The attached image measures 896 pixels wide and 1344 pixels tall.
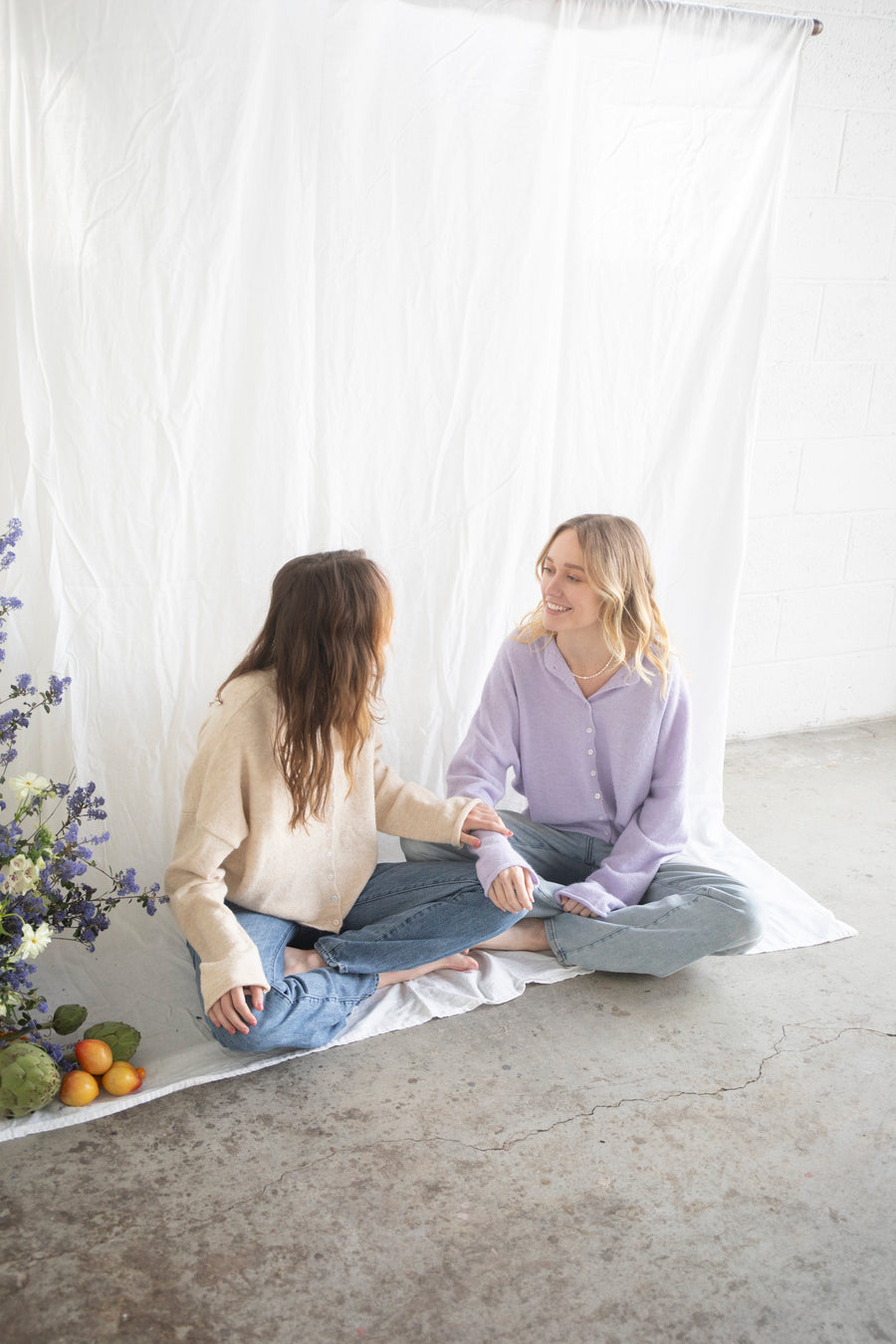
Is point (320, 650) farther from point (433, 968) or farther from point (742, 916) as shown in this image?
point (742, 916)

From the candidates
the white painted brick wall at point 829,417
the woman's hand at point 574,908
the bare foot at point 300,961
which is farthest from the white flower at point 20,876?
the white painted brick wall at point 829,417

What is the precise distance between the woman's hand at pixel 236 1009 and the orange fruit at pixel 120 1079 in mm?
145

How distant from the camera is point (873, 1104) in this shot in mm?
1657

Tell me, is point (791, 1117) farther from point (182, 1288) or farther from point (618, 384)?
point (618, 384)

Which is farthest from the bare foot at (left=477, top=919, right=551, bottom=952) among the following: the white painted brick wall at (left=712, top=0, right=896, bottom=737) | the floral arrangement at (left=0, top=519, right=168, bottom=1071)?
the white painted brick wall at (left=712, top=0, right=896, bottom=737)

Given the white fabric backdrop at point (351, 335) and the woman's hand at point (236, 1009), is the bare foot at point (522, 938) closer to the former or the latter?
the white fabric backdrop at point (351, 335)

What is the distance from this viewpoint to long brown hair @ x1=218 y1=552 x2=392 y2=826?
1.73 m

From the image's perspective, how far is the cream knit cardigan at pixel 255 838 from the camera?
1.66m

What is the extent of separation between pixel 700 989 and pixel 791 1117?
335mm

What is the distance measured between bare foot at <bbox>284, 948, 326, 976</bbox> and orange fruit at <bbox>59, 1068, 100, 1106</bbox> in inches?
13.2

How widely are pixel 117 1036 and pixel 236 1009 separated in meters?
0.22

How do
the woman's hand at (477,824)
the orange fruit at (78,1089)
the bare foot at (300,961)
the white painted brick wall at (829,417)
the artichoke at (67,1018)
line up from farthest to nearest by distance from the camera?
the white painted brick wall at (829,417) → the woman's hand at (477,824) → the bare foot at (300,961) → the artichoke at (67,1018) → the orange fruit at (78,1089)

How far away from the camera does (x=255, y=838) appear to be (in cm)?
176

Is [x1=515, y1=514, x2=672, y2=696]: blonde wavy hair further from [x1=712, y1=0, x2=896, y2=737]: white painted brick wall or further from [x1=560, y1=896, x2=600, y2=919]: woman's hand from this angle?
[x1=712, y1=0, x2=896, y2=737]: white painted brick wall
